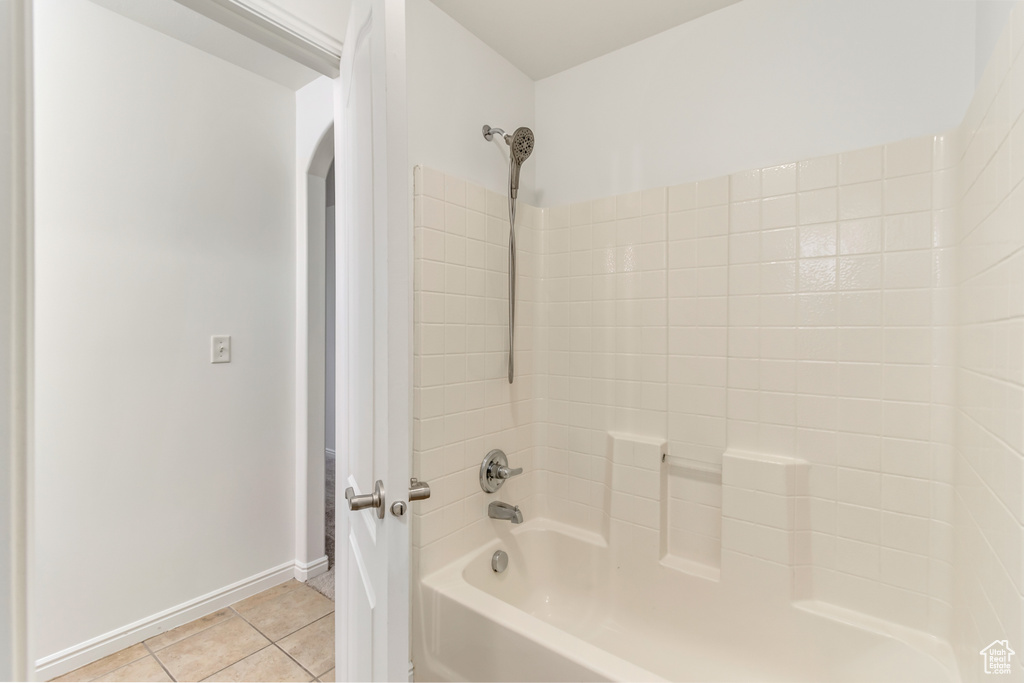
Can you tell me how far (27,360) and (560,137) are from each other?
1.79 meters

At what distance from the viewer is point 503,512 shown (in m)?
1.64

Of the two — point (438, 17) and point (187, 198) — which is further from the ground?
point (438, 17)

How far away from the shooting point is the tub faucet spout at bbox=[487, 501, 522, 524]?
1.62 metres

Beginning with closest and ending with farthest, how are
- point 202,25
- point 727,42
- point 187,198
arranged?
point 727,42 → point 202,25 → point 187,198

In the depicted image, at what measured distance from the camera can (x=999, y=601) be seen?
2.60 ft

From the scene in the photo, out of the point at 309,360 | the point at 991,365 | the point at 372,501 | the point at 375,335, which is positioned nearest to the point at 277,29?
the point at 375,335

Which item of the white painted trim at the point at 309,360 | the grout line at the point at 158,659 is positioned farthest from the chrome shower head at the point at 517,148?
the grout line at the point at 158,659

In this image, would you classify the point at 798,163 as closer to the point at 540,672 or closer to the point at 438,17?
the point at 438,17

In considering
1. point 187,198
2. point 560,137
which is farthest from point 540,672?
point 187,198

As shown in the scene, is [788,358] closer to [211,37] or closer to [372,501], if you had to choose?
[372,501]

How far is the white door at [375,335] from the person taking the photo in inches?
33.0

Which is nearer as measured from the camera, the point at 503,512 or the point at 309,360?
the point at 503,512

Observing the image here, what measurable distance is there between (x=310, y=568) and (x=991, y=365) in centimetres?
262

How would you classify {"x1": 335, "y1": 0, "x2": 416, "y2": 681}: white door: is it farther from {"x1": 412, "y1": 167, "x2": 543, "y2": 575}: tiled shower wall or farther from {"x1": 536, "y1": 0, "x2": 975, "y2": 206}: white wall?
{"x1": 536, "y1": 0, "x2": 975, "y2": 206}: white wall
